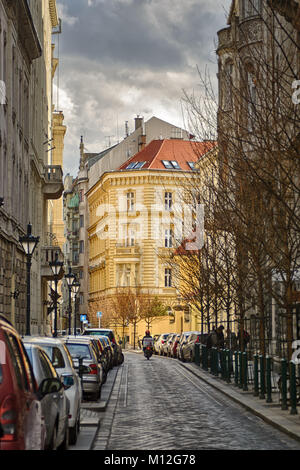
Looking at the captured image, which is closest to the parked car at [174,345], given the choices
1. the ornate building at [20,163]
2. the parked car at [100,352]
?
the ornate building at [20,163]

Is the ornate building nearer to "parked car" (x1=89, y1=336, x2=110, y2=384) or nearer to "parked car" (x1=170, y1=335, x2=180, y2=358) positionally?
"parked car" (x1=89, y1=336, x2=110, y2=384)

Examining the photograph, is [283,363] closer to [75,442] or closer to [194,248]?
[75,442]

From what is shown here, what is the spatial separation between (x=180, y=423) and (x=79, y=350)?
4.94 meters

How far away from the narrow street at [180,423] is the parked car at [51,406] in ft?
6.88

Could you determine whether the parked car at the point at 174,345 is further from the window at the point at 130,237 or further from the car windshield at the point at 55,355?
the car windshield at the point at 55,355

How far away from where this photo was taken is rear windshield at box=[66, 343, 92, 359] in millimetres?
22891

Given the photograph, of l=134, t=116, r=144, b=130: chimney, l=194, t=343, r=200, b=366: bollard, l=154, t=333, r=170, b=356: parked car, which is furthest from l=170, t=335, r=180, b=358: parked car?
l=134, t=116, r=144, b=130: chimney

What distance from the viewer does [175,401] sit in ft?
81.8

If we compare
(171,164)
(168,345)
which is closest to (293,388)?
Answer: (168,345)

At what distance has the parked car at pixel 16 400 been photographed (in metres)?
7.82

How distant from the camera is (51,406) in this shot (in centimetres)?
1116

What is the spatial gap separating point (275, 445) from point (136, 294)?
81.0m

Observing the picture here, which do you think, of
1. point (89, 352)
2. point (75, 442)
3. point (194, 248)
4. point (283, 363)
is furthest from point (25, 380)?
point (194, 248)
